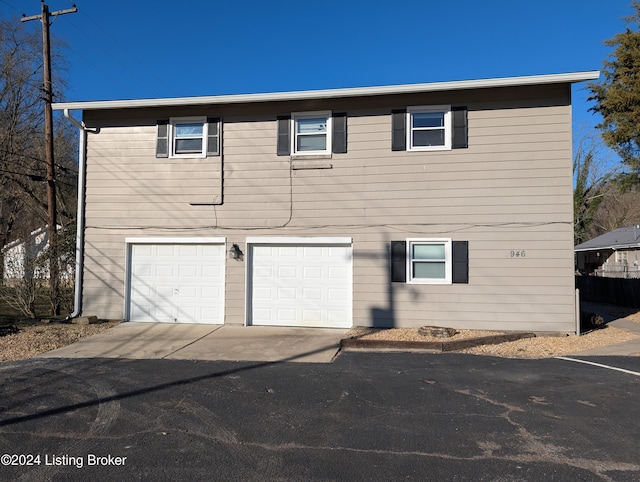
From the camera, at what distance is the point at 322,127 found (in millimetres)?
10766

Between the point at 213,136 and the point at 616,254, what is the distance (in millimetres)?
31118

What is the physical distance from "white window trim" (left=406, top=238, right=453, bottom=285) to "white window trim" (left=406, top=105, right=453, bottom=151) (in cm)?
212

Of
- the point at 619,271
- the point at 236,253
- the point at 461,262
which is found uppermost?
the point at 236,253

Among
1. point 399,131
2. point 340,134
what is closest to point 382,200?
point 399,131

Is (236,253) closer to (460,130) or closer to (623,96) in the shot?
(460,130)

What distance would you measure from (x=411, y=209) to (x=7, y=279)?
33.7 ft

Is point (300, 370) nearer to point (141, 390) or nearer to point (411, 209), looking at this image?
point (141, 390)

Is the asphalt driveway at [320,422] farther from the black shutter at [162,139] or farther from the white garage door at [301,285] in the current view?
the black shutter at [162,139]

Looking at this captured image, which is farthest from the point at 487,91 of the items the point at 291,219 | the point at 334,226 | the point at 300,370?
the point at 300,370

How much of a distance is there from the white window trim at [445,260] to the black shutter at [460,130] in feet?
7.19

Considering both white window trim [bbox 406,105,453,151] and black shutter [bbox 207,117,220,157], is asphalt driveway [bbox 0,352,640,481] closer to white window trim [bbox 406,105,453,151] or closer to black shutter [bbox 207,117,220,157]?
white window trim [bbox 406,105,453,151]

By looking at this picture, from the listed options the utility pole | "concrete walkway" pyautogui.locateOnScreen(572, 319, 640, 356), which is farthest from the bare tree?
"concrete walkway" pyautogui.locateOnScreen(572, 319, 640, 356)

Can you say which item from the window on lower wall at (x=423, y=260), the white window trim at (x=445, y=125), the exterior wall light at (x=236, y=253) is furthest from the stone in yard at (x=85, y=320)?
the white window trim at (x=445, y=125)

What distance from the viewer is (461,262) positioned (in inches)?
390
